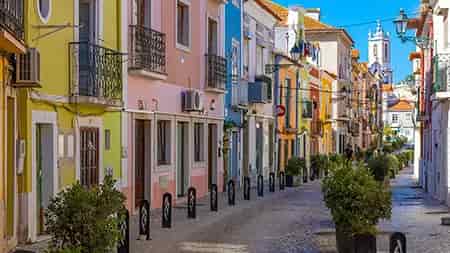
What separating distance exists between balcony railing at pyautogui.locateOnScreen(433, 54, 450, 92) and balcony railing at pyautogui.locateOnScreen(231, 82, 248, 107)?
31.7 feet

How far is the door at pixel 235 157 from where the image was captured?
3144 cm


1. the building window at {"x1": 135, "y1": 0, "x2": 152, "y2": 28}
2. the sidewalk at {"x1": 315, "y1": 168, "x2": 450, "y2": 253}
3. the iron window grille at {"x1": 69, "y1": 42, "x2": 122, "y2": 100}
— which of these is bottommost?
the sidewalk at {"x1": 315, "y1": 168, "x2": 450, "y2": 253}

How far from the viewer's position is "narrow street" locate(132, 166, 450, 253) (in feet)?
46.4

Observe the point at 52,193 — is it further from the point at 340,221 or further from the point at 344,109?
the point at 344,109

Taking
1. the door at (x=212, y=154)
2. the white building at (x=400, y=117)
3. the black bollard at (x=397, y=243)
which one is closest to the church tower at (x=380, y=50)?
the white building at (x=400, y=117)

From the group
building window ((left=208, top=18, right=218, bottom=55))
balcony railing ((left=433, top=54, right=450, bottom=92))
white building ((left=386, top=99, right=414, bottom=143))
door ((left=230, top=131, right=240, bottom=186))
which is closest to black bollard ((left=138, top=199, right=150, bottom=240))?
balcony railing ((left=433, top=54, right=450, bottom=92))

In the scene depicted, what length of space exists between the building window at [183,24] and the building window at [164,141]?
251cm

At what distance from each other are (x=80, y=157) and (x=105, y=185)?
6.08m

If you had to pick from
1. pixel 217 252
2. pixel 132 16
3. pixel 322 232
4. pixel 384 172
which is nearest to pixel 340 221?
pixel 217 252

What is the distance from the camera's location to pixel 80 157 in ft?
52.3

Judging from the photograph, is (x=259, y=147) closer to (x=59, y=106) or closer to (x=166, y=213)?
(x=166, y=213)

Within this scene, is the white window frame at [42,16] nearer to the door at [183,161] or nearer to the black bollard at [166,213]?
the black bollard at [166,213]

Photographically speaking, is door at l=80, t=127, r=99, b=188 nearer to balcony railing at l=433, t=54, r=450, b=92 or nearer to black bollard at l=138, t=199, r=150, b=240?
black bollard at l=138, t=199, r=150, b=240

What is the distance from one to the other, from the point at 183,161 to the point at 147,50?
18.4 ft
